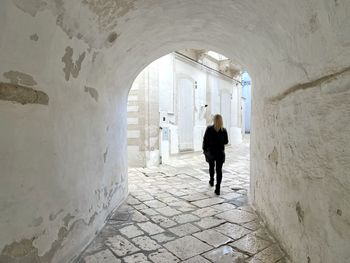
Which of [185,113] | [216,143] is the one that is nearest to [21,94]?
[216,143]

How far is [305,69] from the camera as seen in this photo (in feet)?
6.39

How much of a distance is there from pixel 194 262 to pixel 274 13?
232cm

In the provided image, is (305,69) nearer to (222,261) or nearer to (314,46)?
(314,46)

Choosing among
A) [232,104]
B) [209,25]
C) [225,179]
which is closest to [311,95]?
[209,25]

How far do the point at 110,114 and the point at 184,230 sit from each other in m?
1.85

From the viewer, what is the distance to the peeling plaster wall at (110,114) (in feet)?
5.05

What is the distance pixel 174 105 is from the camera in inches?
388

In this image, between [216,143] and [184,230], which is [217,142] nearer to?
[216,143]

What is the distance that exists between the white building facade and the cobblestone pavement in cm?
283

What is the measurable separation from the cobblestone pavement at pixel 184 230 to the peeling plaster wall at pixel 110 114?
21 centimetres

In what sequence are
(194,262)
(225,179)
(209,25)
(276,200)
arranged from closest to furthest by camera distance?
1. (194,262)
2. (276,200)
3. (209,25)
4. (225,179)

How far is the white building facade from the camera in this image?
7.95 m

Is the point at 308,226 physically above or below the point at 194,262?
above

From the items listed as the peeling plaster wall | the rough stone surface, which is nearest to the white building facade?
the peeling plaster wall
